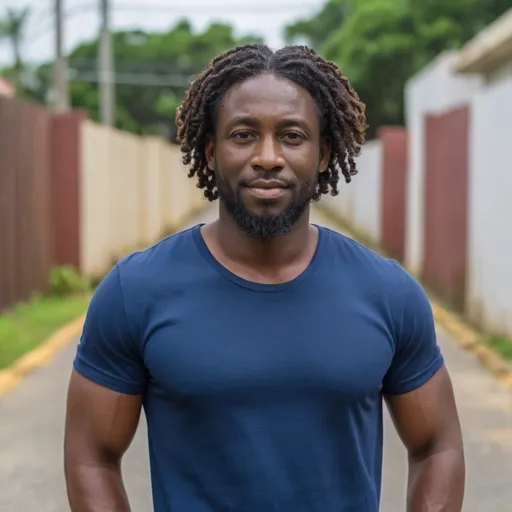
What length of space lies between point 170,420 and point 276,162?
53 centimetres

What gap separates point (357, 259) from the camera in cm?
248

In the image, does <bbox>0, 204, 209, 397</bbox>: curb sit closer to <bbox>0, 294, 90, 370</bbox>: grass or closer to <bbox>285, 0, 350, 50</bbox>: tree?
<bbox>0, 294, 90, 370</bbox>: grass

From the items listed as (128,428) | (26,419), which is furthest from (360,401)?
(26,419)

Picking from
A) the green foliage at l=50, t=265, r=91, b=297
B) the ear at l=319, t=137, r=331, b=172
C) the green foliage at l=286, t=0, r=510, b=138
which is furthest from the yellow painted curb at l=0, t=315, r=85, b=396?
the green foliage at l=286, t=0, r=510, b=138

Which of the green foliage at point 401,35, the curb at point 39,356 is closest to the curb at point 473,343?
the curb at point 39,356

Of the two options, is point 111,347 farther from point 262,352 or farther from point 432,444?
point 432,444

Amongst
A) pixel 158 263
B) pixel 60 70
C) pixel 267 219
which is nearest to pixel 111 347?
pixel 158 263

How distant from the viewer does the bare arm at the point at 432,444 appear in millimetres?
2457

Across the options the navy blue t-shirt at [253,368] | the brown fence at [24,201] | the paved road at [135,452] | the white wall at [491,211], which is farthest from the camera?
the brown fence at [24,201]

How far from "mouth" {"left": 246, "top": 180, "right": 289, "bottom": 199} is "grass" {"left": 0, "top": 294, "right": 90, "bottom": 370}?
290 inches

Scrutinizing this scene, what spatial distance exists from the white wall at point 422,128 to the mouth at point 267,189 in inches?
617

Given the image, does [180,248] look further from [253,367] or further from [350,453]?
[350,453]

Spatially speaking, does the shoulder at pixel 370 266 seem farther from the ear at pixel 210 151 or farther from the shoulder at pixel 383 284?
the ear at pixel 210 151

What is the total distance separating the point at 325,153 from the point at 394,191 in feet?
66.8
